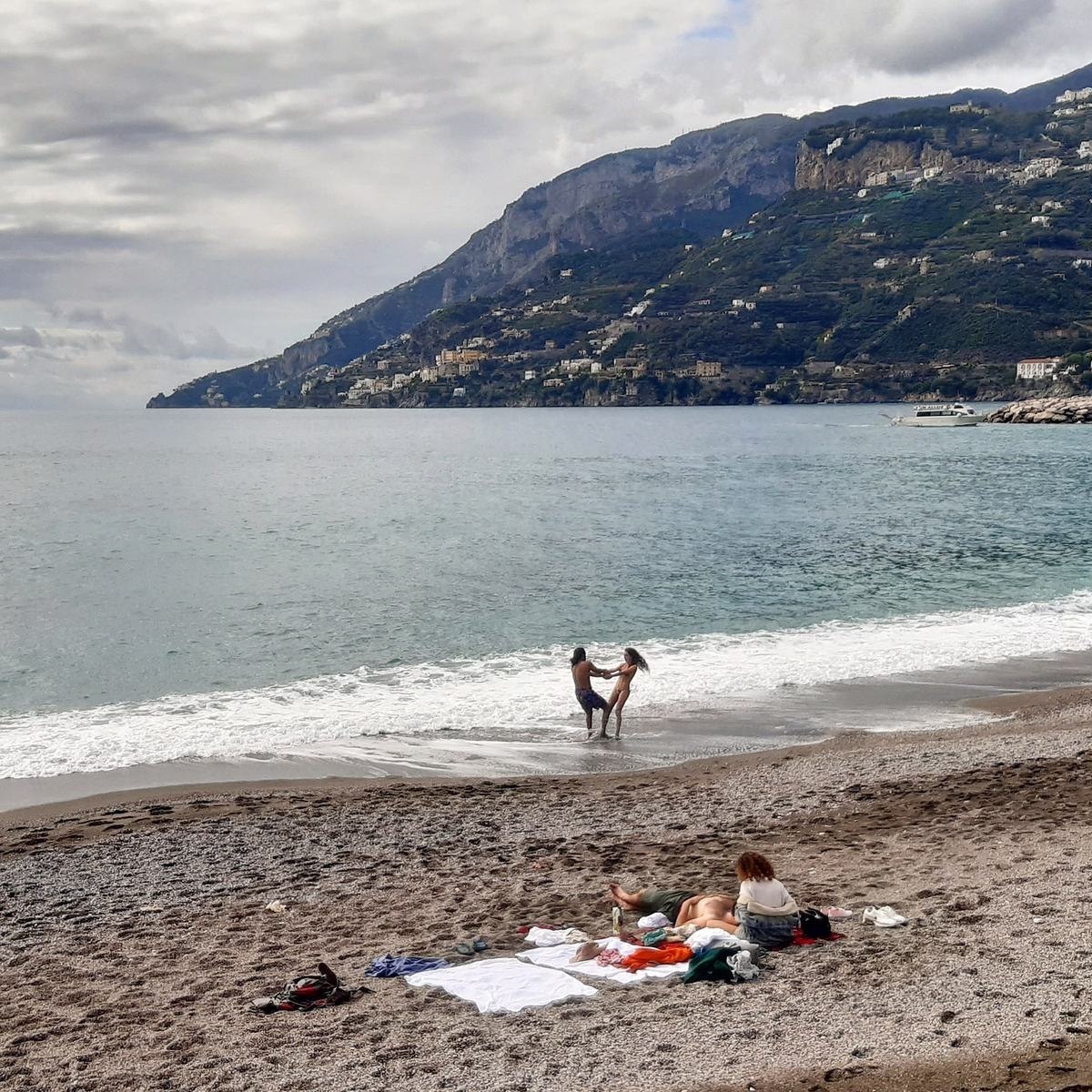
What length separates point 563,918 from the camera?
30.8 feet

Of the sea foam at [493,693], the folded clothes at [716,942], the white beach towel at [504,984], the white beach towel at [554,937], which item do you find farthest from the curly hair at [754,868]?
the sea foam at [493,693]

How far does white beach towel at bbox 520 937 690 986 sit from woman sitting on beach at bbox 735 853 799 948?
0.61 metres

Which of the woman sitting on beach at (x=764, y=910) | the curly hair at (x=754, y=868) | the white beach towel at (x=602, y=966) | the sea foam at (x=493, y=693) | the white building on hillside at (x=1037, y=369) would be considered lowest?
the sea foam at (x=493, y=693)

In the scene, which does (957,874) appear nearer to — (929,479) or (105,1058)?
(105,1058)

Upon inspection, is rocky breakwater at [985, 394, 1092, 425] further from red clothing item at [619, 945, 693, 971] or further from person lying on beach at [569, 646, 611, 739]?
red clothing item at [619, 945, 693, 971]

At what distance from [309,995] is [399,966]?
787mm

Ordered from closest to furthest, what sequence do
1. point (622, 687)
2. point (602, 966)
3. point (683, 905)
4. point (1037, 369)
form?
point (602, 966) → point (683, 905) → point (622, 687) → point (1037, 369)

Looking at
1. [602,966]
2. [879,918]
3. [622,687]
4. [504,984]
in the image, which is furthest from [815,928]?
[622,687]

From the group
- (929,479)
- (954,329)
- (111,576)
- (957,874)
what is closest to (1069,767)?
(957,874)

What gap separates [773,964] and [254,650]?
702 inches

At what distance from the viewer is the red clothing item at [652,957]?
8.10m

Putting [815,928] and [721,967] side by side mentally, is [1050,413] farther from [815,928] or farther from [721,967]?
[721,967]

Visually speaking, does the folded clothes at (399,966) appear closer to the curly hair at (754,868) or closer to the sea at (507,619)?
the curly hair at (754,868)

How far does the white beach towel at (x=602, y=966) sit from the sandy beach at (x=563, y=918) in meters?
0.22
